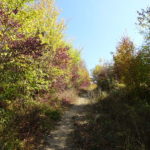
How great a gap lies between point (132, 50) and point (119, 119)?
5883 millimetres

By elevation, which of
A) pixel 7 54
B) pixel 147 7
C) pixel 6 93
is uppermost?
pixel 147 7

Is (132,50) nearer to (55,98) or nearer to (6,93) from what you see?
(55,98)

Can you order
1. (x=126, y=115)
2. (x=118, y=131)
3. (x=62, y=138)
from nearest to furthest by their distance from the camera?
1. (x=118, y=131)
2. (x=62, y=138)
3. (x=126, y=115)

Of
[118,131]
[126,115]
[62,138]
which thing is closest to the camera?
[118,131]

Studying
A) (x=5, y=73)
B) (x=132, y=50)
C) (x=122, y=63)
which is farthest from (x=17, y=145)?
(x=132, y=50)

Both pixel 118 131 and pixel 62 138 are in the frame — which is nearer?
pixel 118 131

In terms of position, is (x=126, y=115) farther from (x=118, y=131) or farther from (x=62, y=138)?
(x=62, y=138)

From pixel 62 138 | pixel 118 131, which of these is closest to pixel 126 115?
pixel 118 131

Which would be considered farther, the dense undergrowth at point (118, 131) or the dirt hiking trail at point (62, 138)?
the dirt hiking trail at point (62, 138)

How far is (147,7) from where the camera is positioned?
8.70m

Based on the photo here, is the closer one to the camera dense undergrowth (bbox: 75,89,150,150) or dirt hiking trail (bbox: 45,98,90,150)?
dense undergrowth (bbox: 75,89,150,150)

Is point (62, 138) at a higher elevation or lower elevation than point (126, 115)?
lower

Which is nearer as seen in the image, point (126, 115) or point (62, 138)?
point (62, 138)

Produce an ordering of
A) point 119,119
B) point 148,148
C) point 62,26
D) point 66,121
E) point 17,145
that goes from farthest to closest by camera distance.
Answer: point 62,26 → point 66,121 → point 119,119 → point 17,145 → point 148,148
